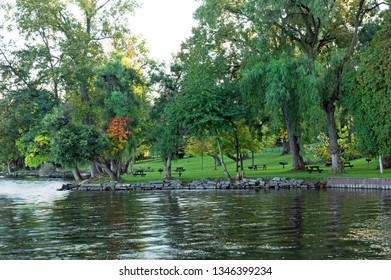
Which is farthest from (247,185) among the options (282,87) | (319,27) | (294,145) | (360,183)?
(319,27)

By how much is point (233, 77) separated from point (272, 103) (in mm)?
9198

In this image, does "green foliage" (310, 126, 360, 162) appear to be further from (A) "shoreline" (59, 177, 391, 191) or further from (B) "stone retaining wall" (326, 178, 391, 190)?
(B) "stone retaining wall" (326, 178, 391, 190)

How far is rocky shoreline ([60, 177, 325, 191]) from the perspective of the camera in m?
40.1

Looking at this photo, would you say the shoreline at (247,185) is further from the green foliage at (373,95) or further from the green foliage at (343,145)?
the green foliage at (343,145)

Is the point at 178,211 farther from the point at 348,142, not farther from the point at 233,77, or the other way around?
the point at 348,142

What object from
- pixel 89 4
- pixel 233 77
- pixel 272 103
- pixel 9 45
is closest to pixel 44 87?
pixel 9 45

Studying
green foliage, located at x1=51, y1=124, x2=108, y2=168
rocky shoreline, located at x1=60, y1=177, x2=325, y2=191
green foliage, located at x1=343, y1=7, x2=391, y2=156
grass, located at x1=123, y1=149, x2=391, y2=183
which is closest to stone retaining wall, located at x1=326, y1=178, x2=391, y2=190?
rocky shoreline, located at x1=60, y1=177, x2=325, y2=191

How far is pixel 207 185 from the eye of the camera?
1687 inches

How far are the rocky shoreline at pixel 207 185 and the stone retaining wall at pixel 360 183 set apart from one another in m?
0.77

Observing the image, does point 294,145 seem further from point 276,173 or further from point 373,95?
point 373,95

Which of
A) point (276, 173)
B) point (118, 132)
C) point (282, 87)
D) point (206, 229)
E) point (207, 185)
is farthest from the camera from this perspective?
point (118, 132)

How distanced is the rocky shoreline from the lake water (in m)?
8.28

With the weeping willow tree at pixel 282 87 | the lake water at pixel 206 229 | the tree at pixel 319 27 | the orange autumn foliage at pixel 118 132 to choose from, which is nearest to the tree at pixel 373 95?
the tree at pixel 319 27

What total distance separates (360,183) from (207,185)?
37.0 ft
